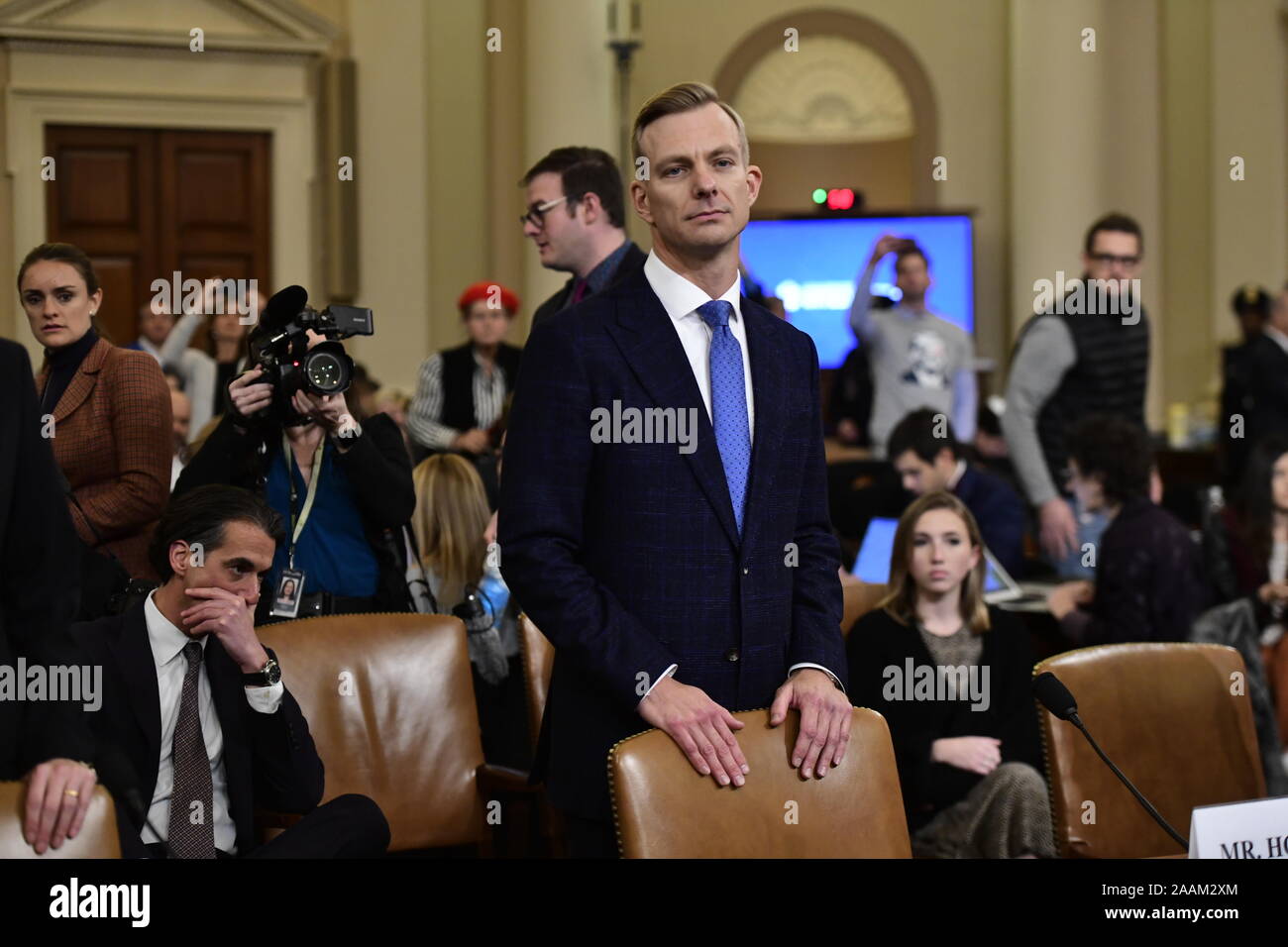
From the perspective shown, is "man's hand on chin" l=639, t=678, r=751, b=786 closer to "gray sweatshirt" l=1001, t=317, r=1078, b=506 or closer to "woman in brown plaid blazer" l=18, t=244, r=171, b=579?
"woman in brown plaid blazer" l=18, t=244, r=171, b=579

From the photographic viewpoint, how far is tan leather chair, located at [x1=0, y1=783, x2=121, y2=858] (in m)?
1.73

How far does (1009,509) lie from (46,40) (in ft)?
18.6

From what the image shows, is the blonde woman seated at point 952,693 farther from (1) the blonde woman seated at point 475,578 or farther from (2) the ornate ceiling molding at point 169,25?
(2) the ornate ceiling molding at point 169,25

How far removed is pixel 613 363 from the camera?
2004 mm

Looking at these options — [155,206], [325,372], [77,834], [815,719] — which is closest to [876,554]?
[325,372]

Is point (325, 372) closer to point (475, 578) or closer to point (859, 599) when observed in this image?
point (475, 578)

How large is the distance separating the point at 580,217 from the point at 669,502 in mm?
1418

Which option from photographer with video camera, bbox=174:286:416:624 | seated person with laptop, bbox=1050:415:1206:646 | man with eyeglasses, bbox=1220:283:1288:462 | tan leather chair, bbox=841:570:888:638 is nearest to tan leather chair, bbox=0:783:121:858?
photographer with video camera, bbox=174:286:416:624

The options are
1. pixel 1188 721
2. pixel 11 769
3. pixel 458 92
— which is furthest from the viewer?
pixel 458 92

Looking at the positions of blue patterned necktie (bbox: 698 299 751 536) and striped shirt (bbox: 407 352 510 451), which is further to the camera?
striped shirt (bbox: 407 352 510 451)

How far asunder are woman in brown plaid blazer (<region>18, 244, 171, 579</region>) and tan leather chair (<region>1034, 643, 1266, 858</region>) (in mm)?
1741

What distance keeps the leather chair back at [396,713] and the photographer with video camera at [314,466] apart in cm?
19
